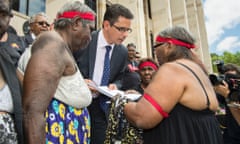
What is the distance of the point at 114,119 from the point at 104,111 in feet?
2.10

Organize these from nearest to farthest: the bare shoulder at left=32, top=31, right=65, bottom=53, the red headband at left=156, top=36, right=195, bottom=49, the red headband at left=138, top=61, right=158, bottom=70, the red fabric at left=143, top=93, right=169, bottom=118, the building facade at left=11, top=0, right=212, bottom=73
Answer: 1. the bare shoulder at left=32, top=31, right=65, bottom=53
2. the red fabric at left=143, top=93, right=169, bottom=118
3. the red headband at left=156, top=36, right=195, bottom=49
4. the red headband at left=138, top=61, right=158, bottom=70
5. the building facade at left=11, top=0, right=212, bottom=73

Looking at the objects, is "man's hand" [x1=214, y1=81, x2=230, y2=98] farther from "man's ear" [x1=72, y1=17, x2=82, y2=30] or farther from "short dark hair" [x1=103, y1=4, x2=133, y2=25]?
"man's ear" [x1=72, y1=17, x2=82, y2=30]

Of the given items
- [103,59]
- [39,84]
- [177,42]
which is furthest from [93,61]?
[39,84]

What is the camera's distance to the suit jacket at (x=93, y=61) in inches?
109

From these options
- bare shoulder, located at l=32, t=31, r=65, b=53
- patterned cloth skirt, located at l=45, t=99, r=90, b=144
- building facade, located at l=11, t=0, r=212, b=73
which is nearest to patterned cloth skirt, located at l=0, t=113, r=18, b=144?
patterned cloth skirt, located at l=45, t=99, r=90, b=144

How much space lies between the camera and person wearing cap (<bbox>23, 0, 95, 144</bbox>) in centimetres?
134

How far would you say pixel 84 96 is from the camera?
174cm

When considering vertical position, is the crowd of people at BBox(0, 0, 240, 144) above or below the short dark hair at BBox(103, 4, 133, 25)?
below

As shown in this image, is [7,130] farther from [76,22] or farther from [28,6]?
[28,6]

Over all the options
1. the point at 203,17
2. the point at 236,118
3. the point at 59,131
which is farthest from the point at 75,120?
the point at 203,17

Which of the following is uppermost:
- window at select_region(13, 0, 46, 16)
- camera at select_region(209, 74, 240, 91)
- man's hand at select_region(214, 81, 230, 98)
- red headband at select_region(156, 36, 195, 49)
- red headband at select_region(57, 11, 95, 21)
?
window at select_region(13, 0, 46, 16)

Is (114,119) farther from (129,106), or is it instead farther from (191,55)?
(191,55)

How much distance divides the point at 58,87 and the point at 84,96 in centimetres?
23

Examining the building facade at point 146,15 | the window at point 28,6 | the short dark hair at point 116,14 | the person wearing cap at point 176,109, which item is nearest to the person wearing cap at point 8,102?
the person wearing cap at point 176,109
